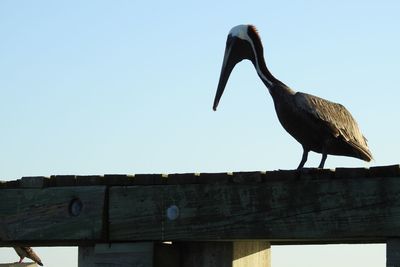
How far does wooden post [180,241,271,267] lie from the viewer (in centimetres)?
688

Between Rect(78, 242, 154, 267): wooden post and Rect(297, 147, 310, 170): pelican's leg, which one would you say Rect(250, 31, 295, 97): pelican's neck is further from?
Rect(78, 242, 154, 267): wooden post

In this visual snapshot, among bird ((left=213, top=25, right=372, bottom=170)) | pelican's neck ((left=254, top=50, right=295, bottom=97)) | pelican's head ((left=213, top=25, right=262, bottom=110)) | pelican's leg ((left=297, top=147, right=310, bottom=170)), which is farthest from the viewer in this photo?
pelican's head ((left=213, top=25, right=262, bottom=110))

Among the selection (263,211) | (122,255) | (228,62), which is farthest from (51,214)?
(228,62)

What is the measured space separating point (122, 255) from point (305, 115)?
2558 millimetres

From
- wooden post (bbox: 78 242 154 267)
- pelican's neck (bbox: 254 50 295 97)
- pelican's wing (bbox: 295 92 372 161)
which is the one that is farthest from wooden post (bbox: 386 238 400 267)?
pelican's neck (bbox: 254 50 295 97)

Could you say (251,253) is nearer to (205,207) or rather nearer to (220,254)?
(220,254)

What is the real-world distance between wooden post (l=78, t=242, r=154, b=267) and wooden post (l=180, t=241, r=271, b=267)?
0.32 m

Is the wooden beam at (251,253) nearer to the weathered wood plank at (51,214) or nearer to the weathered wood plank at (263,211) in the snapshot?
the weathered wood plank at (263,211)

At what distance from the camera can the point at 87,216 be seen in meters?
7.00

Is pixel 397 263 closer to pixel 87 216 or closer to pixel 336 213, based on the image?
pixel 336 213

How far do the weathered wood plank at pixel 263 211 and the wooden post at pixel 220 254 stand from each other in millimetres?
296

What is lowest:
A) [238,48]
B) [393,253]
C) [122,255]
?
[393,253]

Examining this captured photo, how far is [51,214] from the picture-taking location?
7.13 m

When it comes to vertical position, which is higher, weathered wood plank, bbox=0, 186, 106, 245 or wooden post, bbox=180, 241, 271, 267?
weathered wood plank, bbox=0, 186, 106, 245
